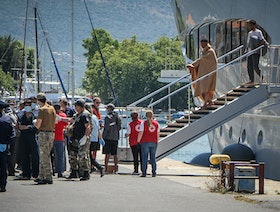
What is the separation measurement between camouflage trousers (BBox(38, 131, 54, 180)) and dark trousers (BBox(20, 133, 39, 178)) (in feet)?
2.41

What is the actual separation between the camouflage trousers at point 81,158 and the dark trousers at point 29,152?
72cm

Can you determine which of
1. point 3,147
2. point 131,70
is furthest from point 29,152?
point 131,70

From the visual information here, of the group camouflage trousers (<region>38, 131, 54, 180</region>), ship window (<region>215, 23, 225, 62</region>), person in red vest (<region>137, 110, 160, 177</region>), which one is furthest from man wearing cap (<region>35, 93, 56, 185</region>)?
ship window (<region>215, 23, 225, 62</region>)

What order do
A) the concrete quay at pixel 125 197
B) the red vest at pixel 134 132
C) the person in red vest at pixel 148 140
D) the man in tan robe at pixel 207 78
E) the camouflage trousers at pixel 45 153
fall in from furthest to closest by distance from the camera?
the man in tan robe at pixel 207 78, the red vest at pixel 134 132, the person in red vest at pixel 148 140, the camouflage trousers at pixel 45 153, the concrete quay at pixel 125 197

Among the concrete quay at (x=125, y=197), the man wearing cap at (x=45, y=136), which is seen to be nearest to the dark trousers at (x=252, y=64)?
the concrete quay at (x=125, y=197)

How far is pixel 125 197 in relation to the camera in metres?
17.3

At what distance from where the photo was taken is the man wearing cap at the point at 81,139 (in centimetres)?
2038

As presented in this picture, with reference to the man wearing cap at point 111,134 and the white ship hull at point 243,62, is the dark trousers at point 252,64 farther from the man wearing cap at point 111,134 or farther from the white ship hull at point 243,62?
the man wearing cap at point 111,134

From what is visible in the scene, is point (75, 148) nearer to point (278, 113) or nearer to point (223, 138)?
point (278, 113)

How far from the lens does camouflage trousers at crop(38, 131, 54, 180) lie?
63.5ft

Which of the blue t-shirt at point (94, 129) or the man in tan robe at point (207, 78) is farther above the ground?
the man in tan robe at point (207, 78)

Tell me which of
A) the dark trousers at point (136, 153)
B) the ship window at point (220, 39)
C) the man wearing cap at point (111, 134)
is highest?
the ship window at point (220, 39)

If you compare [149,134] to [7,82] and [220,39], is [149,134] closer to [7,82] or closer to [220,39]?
[220,39]

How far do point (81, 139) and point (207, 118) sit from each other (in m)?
4.99
